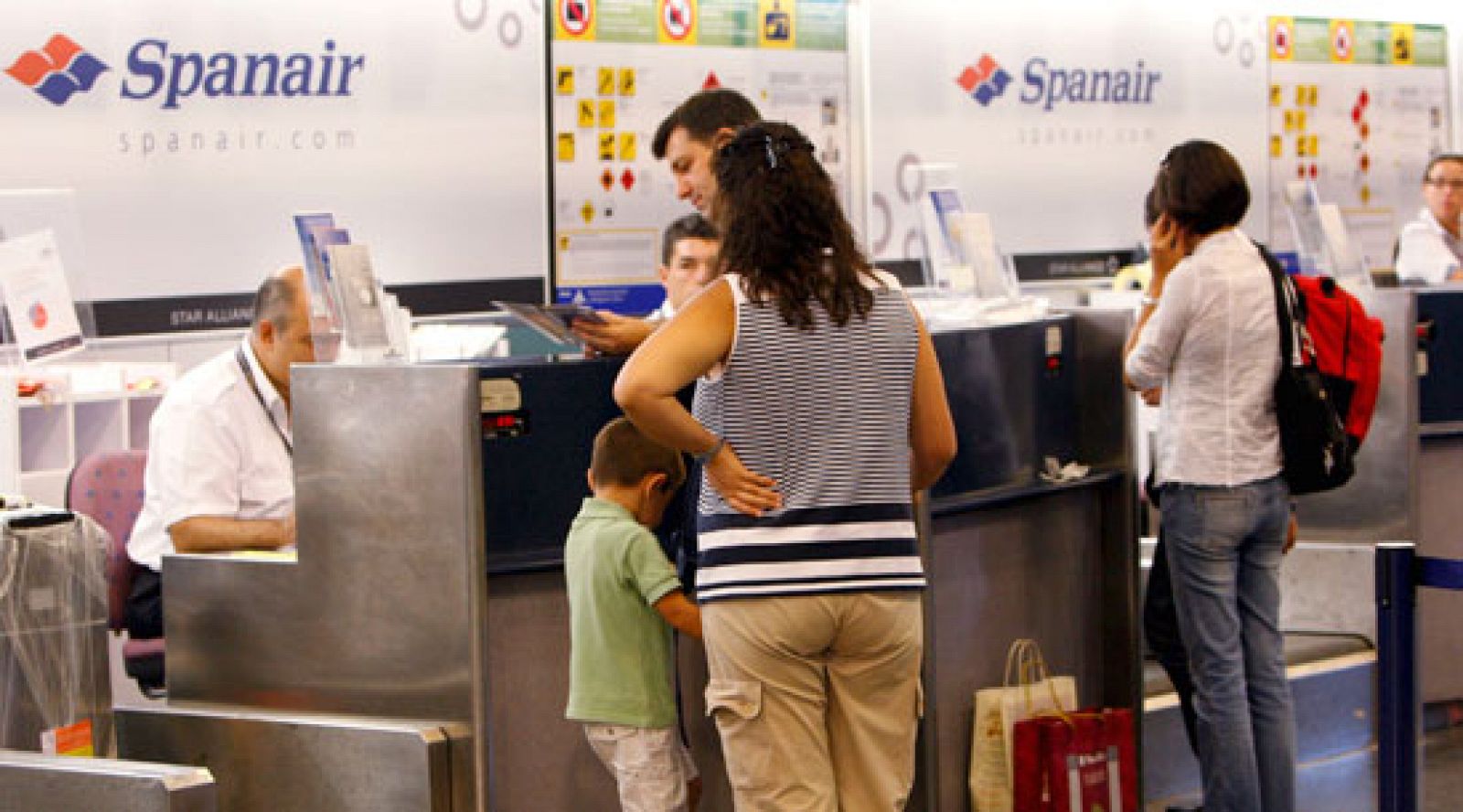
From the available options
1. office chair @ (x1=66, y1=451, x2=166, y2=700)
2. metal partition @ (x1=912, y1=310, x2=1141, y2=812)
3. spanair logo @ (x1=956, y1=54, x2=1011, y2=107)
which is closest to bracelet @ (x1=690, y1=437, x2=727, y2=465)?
metal partition @ (x1=912, y1=310, x2=1141, y2=812)

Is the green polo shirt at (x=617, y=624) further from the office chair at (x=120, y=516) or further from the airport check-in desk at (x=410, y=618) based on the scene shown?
the office chair at (x=120, y=516)

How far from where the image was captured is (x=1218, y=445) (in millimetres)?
4648

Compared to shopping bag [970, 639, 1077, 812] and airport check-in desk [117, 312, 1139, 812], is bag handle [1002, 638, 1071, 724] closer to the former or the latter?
shopping bag [970, 639, 1077, 812]

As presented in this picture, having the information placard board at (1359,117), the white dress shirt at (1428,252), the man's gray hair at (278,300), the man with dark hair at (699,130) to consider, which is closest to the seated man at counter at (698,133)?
the man with dark hair at (699,130)

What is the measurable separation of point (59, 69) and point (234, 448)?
7.31 ft

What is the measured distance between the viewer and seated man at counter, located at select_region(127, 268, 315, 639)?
14.5 ft

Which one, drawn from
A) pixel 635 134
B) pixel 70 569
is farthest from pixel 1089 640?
pixel 635 134

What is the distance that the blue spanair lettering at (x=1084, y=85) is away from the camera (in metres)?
9.64

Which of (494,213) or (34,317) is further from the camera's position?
(494,213)

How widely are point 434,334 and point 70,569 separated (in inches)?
40.6

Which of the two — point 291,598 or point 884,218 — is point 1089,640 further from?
point 884,218

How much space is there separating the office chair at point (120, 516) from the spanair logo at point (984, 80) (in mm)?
5085

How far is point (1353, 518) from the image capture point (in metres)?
6.11

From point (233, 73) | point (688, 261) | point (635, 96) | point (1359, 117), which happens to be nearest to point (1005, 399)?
point (688, 261)
